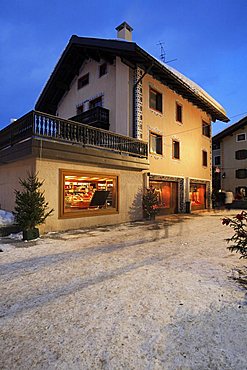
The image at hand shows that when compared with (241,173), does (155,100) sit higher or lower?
higher

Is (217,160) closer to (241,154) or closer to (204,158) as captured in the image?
(241,154)

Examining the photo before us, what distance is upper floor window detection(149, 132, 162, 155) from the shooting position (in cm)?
1324

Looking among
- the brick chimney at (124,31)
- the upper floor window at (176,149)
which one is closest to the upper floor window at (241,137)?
the upper floor window at (176,149)

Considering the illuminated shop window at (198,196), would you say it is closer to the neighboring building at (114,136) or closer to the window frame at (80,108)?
the neighboring building at (114,136)

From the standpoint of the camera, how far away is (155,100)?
549 inches

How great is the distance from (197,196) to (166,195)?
4846 millimetres

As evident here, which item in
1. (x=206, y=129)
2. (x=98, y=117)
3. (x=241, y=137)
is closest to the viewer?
(x=98, y=117)

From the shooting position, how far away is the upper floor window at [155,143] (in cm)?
1324

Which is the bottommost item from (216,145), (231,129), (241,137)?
(216,145)

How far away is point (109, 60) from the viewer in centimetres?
1332

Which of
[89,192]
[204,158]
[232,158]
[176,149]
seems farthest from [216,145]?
[89,192]

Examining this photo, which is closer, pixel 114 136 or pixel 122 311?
pixel 122 311

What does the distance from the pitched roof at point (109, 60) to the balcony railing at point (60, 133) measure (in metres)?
4.39

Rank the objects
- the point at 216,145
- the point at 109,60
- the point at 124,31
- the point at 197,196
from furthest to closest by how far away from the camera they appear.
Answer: the point at 216,145, the point at 197,196, the point at 124,31, the point at 109,60
